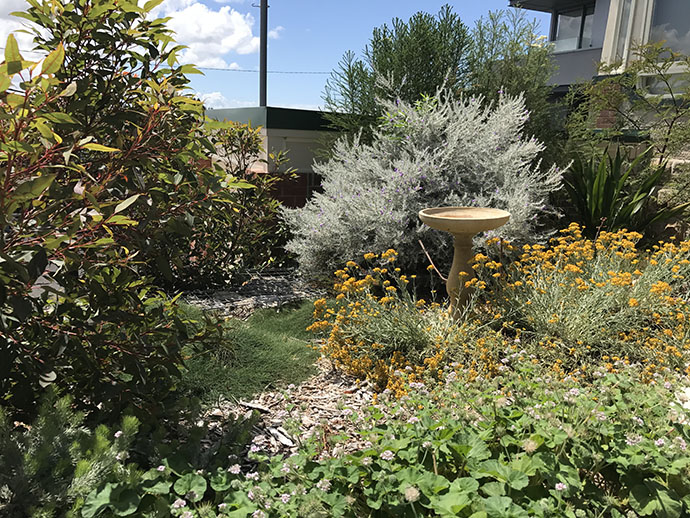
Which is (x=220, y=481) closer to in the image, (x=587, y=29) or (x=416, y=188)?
(x=416, y=188)

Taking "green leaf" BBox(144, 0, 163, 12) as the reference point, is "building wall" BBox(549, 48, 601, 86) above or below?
above

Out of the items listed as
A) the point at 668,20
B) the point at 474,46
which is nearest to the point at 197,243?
the point at 474,46

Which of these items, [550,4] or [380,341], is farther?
[550,4]

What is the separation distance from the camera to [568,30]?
660 inches

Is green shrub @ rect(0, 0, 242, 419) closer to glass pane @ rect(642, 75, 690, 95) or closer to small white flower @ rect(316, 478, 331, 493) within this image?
small white flower @ rect(316, 478, 331, 493)

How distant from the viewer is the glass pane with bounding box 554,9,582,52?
16.2 metres

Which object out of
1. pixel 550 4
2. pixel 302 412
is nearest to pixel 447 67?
pixel 302 412

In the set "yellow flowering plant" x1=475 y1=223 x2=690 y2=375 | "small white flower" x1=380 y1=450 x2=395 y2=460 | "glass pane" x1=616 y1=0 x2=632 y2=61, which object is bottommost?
"yellow flowering plant" x1=475 y1=223 x2=690 y2=375

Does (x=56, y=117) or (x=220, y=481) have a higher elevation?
(x=56, y=117)

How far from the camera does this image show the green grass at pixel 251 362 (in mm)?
3107

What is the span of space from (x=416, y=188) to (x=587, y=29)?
13936 millimetres

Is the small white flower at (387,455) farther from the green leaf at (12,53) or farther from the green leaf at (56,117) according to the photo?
the green leaf at (12,53)

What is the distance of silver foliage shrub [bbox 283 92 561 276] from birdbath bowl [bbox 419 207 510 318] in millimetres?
977

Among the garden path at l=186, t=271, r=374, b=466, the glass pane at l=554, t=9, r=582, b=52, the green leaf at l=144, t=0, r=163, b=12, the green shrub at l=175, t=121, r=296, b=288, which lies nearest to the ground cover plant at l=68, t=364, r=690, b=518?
the garden path at l=186, t=271, r=374, b=466
